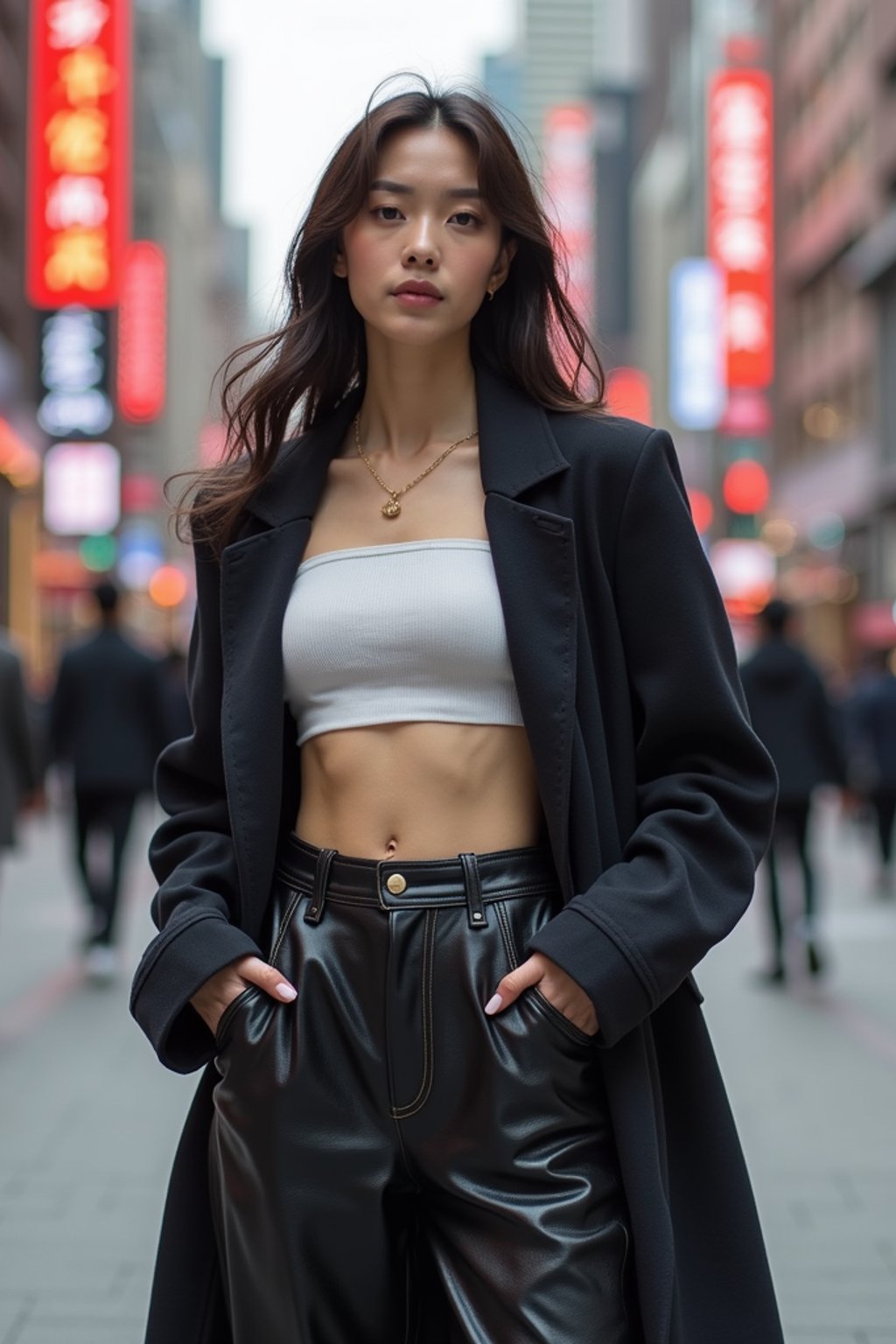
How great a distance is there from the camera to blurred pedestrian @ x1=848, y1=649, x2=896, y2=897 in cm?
1351

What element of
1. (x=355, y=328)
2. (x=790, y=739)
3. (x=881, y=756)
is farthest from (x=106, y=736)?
(x=355, y=328)

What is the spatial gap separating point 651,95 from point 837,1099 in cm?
11524

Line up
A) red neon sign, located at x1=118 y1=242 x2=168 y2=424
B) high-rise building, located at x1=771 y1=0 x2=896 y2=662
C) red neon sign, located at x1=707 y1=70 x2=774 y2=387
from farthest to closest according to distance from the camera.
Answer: red neon sign, located at x1=118 y1=242 x2=168 y2=424 < red neon sign, located at x1=707 y1=70 x2=774 y2=387 < high-rise building, located at x1=771 y1=0 x2=896 y2=662

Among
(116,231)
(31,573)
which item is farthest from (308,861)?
(31,573)

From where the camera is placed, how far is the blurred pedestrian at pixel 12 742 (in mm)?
7836

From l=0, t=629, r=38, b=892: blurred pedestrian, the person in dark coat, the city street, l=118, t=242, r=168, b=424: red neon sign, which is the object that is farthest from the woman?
l=118, t=242, r=168, b=424: red neon sign

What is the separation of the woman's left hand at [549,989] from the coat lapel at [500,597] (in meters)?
0.12

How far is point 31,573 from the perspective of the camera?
35125 mm

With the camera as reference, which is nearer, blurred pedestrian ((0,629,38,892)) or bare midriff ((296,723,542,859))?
bare midriff ((296,723,542,859))

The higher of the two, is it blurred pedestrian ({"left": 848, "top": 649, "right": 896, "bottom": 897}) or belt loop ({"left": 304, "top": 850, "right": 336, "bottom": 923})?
belt loop ({"left": 304, "top": 850, "right": 336, "bottom": 923})

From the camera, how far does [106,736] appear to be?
9492 millimetres

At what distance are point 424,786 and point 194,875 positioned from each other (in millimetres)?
351

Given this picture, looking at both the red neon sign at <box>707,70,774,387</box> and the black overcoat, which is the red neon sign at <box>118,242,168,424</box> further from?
A: the black overcoat

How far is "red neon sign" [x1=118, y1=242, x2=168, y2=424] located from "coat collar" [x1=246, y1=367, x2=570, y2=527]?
167 ft
